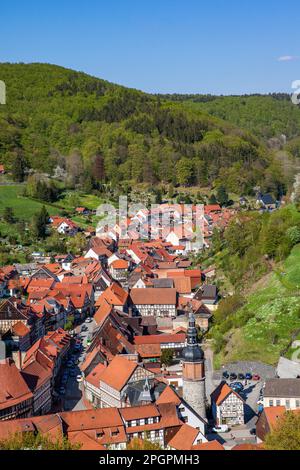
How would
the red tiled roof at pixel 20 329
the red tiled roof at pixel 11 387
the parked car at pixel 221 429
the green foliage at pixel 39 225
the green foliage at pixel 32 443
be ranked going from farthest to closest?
the green foliage at pixel 39 225, the red tiled roof at pixel 20 329, the parked car at pixel 221 429, the red tiled roof at pixel 11 387, the green foliage at pixel 32 443

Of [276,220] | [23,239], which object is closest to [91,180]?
[23,239]

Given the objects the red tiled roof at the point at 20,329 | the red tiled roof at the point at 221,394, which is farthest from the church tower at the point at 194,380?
the red tiled roof at the point at 20,329

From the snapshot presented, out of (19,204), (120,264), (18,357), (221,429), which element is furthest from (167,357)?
(19,204)

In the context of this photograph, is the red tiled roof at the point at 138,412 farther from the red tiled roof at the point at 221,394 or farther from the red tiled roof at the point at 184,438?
the red tiled roof at the point at 221,394

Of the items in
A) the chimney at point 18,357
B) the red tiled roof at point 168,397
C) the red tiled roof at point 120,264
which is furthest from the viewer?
the red tiled roof at point 120,264

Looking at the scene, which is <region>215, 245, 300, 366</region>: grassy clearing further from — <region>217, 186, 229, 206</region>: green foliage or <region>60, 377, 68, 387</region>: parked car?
<region>217, 186, 229, 206</region>: green foliage

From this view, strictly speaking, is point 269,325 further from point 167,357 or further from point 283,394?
point 283,394

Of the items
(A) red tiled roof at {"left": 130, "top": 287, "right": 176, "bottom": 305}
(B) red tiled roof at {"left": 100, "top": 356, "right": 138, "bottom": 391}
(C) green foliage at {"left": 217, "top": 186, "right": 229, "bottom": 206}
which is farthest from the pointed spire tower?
(C) green foliage at {"left": 217, "top": 186, "right": 229, "bottom": 206}

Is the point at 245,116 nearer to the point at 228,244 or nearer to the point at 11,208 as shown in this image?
the point at 11,208
